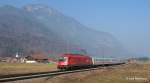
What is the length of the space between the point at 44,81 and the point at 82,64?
134 feet

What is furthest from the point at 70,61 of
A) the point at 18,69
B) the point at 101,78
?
the point at 101,78

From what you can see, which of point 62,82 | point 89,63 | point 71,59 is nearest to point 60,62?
point 71,59

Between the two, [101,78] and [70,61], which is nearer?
[101,78]

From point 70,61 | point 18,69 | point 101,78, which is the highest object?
point 70,61

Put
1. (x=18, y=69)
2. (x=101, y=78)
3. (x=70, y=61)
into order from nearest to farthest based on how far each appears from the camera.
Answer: (x=101, y=78)
(x=70, y=61)
(x=18, y=69)

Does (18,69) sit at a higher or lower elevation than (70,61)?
lower

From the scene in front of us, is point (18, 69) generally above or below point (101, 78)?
above

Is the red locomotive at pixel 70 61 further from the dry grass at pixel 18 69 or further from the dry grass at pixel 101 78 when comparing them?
the dry grass at pixel 101 78

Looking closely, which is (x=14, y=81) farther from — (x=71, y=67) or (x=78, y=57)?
(x=78, y=57)

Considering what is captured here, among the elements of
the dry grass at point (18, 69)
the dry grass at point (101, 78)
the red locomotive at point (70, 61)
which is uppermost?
the red locomotive at point (70, 61)

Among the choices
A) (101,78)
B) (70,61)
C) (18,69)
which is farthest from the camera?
(18,69)

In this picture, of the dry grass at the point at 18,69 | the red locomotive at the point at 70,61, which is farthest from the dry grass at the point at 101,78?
the dry grass at the point at 18,69

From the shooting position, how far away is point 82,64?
3019 inches

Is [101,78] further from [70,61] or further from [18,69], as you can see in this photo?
[18,69]
